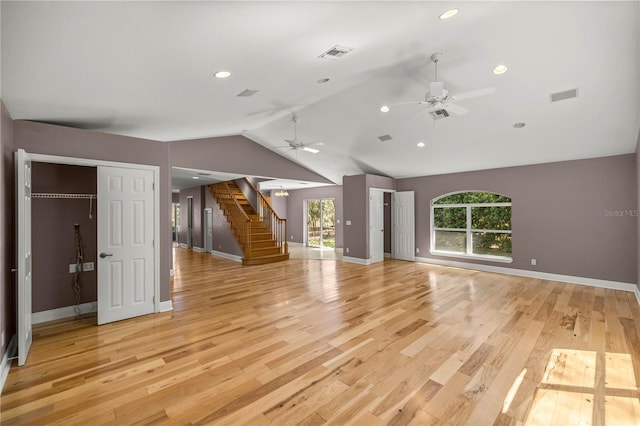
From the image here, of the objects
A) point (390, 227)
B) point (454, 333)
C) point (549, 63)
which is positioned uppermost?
point (549, 63)

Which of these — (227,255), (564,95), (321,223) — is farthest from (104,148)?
(321,223)

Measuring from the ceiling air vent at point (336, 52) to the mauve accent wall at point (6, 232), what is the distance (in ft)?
10.0

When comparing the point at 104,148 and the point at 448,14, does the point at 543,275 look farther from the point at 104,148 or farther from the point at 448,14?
the point at 104,148

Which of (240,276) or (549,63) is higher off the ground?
(549,63)

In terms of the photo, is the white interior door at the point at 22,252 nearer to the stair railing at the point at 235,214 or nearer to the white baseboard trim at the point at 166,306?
the white baseboard trim at the point at 166,306

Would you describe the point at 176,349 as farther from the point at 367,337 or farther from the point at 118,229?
the point at 367,337

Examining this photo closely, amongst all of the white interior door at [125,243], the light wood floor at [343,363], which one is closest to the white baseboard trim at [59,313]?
the light wood floor at [343,363]

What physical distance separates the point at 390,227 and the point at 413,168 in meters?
2.13

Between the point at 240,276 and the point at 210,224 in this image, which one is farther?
the point at 210,224

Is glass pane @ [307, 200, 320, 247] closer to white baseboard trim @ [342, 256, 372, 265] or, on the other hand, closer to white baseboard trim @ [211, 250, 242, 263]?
white baseboard trim @ [342, 256, 372, 265]

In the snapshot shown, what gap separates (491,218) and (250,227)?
6.33 metres

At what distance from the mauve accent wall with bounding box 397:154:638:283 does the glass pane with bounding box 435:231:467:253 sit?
85cm

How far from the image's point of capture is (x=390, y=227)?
30.1 ft

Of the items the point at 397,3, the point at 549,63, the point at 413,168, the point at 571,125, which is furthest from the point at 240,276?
the point at 571,125
